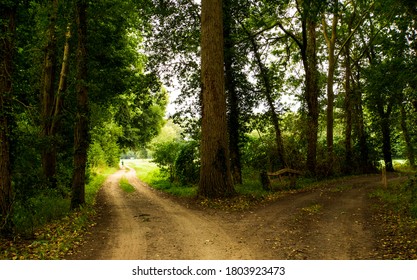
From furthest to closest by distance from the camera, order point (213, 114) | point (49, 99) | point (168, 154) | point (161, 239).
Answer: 1. point (168, 154)
2. point (49, 99)
3. point (213, 114)
4. point (161, 239)

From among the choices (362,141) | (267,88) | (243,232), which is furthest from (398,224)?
(362,141)

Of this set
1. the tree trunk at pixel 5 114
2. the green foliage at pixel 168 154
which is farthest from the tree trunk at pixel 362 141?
the tree trunk at pixel 5 114

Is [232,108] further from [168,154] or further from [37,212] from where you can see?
[37,212]

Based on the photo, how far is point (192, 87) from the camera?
1705cm

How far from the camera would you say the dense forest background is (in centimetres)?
1043

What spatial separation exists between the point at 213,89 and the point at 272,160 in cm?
994

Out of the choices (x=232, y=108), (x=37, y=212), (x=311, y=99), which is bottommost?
(x=37, y=212)

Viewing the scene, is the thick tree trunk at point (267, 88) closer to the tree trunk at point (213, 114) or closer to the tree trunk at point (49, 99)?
the tree trunk at point (213, 114)

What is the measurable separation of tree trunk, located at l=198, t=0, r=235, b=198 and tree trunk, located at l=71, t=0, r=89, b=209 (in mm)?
4414

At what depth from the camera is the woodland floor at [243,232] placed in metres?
6.16

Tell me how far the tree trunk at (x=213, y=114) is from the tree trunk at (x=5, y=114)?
6679 millimetres

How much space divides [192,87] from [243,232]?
35.4 feet

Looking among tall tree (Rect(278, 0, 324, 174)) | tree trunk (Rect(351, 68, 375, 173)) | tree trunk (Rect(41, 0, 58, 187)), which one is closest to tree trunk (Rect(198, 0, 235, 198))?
tree trunk (Rect(41, 0, 58, 187))
